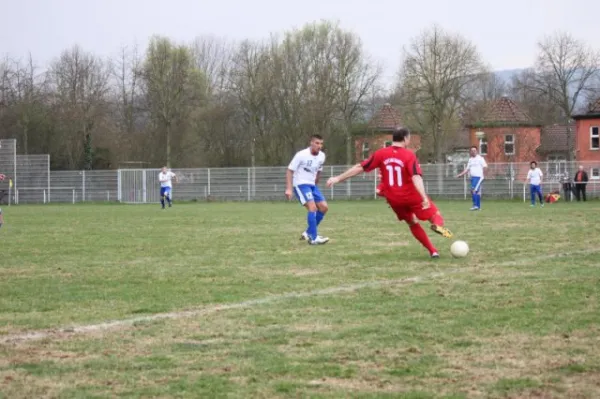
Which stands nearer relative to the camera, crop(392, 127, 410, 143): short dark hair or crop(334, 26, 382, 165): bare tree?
crop(392, 127, 410, 143): short dark hair

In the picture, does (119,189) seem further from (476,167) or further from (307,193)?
(307,193)

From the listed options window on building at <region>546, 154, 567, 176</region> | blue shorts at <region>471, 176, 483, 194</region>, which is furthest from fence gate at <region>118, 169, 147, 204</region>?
blue shorts at <region>471, 176, 483, 194</region>

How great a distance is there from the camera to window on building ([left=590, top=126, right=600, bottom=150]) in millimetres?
66875

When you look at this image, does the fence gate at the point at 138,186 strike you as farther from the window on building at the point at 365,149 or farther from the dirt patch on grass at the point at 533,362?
the dirt patch on grass at the point at 533,362

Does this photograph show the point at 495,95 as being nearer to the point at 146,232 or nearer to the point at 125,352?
the point at 146,232

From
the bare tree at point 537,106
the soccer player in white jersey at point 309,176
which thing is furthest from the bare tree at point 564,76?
the soccer player in white jersey at point 309,176

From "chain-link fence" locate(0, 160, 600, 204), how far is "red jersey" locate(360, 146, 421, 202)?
39001 millimetres

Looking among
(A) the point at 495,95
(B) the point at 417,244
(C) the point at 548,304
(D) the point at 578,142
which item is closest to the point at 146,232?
(B) the point at 417,244

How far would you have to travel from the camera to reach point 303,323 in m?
7.28

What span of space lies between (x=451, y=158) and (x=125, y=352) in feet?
209

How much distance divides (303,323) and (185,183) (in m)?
49.9

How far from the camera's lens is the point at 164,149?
211 feet

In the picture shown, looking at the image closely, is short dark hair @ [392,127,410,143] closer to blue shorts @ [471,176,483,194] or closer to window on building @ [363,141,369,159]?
blue shorts @ [471,176,483,194]

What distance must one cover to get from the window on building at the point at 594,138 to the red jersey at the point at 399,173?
2292 inches
